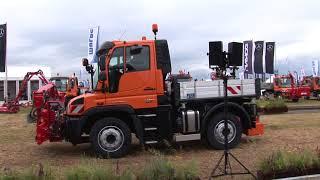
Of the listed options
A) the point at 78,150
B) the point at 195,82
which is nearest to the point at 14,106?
the point at 78,150

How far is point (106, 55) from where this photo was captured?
1315cm

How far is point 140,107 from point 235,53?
339cm

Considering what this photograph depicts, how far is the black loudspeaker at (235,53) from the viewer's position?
10.7 meters

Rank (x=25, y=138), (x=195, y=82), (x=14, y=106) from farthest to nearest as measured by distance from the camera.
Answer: (x=14, y=106), (x=25, y=138), (x=195, y=82)

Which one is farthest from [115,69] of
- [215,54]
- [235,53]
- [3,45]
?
[3,45]

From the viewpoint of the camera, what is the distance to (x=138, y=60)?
13156 mm

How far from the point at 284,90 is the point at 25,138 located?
3173 cm

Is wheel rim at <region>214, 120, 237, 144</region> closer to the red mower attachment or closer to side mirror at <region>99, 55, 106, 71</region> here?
side mirror at <region>99, 55, 106, 71</region>

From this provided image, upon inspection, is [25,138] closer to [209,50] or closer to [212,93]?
[212,93]

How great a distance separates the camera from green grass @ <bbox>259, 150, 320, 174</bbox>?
9.48 meters

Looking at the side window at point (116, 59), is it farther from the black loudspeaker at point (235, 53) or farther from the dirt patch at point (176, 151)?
the black loudspeaker at point (235, 53)

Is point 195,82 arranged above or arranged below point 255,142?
above

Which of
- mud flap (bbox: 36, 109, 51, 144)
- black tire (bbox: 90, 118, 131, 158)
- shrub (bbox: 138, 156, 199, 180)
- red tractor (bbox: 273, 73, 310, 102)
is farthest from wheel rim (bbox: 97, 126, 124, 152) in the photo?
red tractor (bbox: 273, 73, 310, 102)

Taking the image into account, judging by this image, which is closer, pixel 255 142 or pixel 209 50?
pixel 209 50
